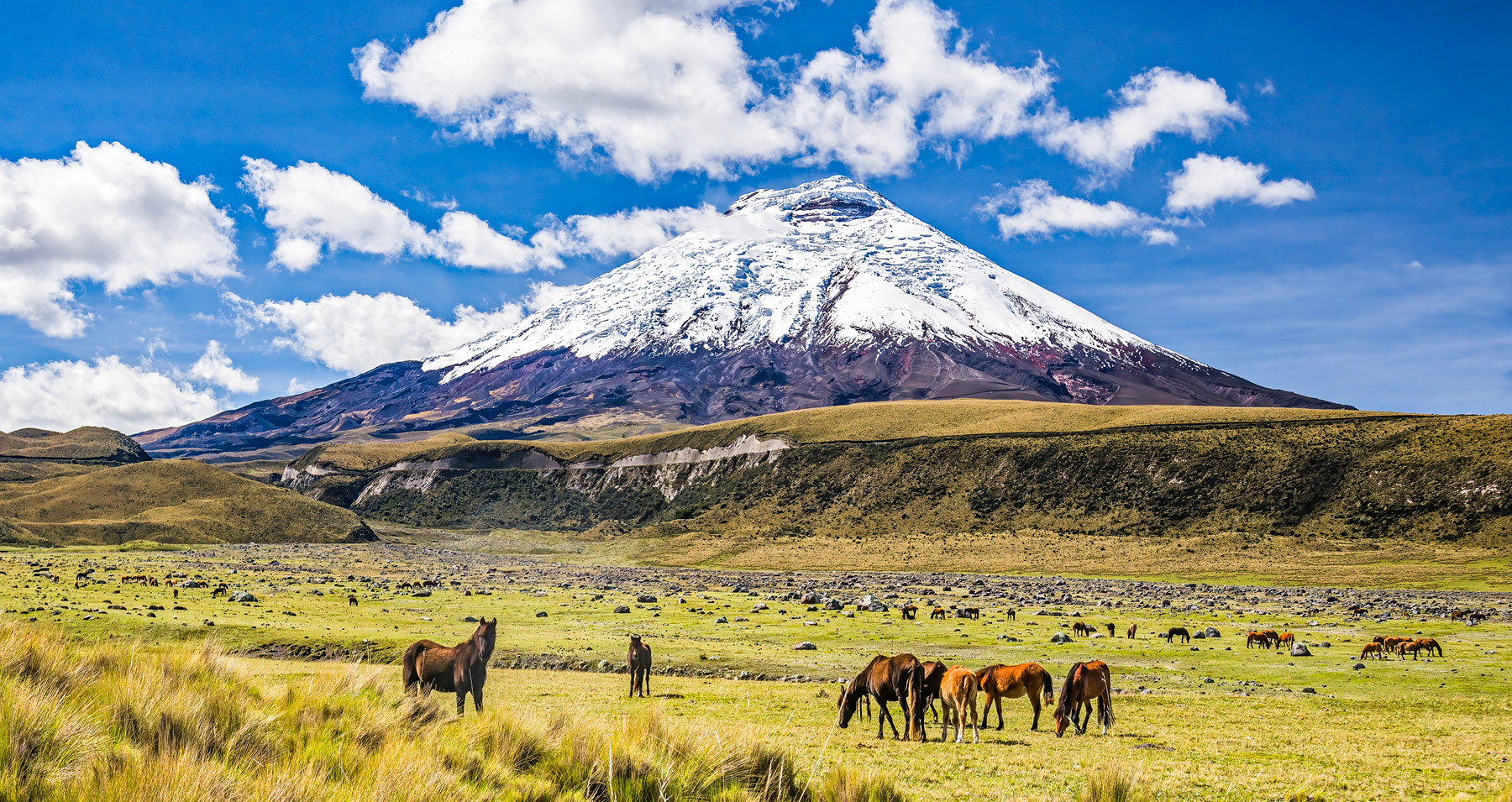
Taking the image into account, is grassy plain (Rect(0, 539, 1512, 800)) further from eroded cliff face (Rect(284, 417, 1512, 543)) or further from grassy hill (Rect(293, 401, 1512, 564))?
grassy hill (Rect(293, 401, 1512, 564))

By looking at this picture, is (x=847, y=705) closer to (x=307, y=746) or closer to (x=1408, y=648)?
(x=307, y=746)

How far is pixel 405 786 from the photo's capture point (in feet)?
17.6

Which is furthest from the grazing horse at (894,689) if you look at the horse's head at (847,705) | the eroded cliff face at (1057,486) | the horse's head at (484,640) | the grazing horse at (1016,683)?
the eroded cliff face at (1057,486)

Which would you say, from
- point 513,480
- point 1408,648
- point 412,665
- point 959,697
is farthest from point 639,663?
point 513,480

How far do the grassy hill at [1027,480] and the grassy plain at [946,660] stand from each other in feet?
90.3

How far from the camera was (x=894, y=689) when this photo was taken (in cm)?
1471

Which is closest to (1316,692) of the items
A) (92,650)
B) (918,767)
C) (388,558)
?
(918,767)

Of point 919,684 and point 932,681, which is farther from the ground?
point 919,684

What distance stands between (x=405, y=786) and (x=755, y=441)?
12078 centimetres

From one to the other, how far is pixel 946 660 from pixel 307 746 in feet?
69.5

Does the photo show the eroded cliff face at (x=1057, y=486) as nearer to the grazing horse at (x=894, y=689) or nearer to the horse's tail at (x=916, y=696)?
the grazing horse at (x=894, y=689)

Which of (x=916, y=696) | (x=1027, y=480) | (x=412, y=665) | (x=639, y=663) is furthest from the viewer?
(x=1027, y=480)

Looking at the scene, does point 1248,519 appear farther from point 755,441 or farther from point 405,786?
point 405,786

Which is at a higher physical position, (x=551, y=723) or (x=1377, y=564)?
(x=551, y=723)
